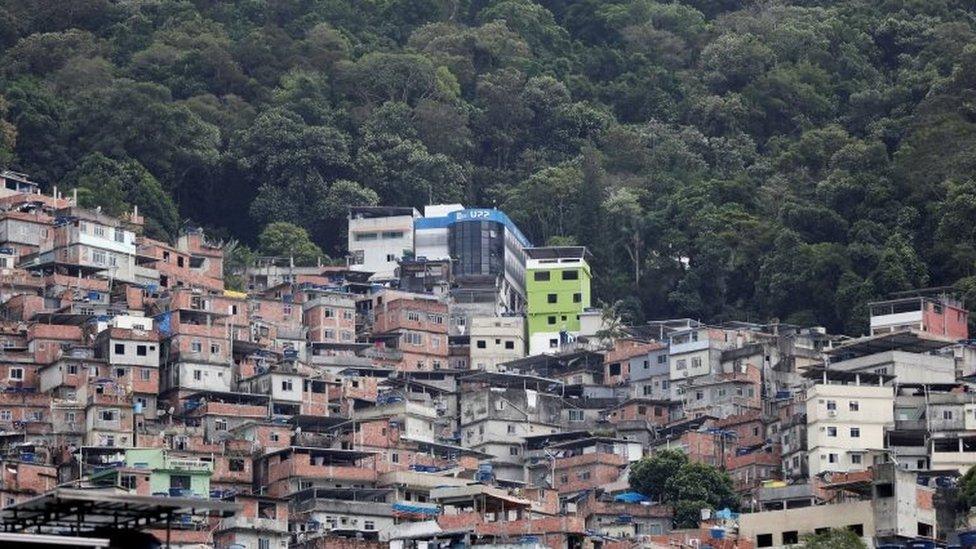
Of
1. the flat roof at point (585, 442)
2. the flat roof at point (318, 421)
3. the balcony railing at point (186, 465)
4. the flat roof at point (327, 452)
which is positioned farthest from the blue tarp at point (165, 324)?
the flat roof at point (585, 442)

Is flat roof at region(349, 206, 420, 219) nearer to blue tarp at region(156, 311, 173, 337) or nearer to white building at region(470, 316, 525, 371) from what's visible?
white building at region(470, 316, 525, 371)

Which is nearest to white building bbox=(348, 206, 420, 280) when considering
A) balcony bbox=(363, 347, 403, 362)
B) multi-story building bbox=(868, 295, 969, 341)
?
balcony bbox=(363, 347, 403, 362)

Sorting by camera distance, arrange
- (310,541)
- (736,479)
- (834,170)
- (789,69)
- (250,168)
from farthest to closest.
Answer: (789,69) < (250,168) < (834,170) < (736,479) < (310,541)

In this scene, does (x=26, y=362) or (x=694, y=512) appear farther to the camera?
(x=26, y=362)

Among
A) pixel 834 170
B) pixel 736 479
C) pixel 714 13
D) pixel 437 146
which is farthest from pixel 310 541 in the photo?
pixel 714 13

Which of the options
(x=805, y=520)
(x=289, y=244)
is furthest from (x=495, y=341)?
(x=805, y=520)

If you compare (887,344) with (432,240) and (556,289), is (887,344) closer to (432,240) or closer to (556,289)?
(556,289)

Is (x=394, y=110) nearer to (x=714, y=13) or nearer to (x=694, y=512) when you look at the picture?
(x=714, y=13)
